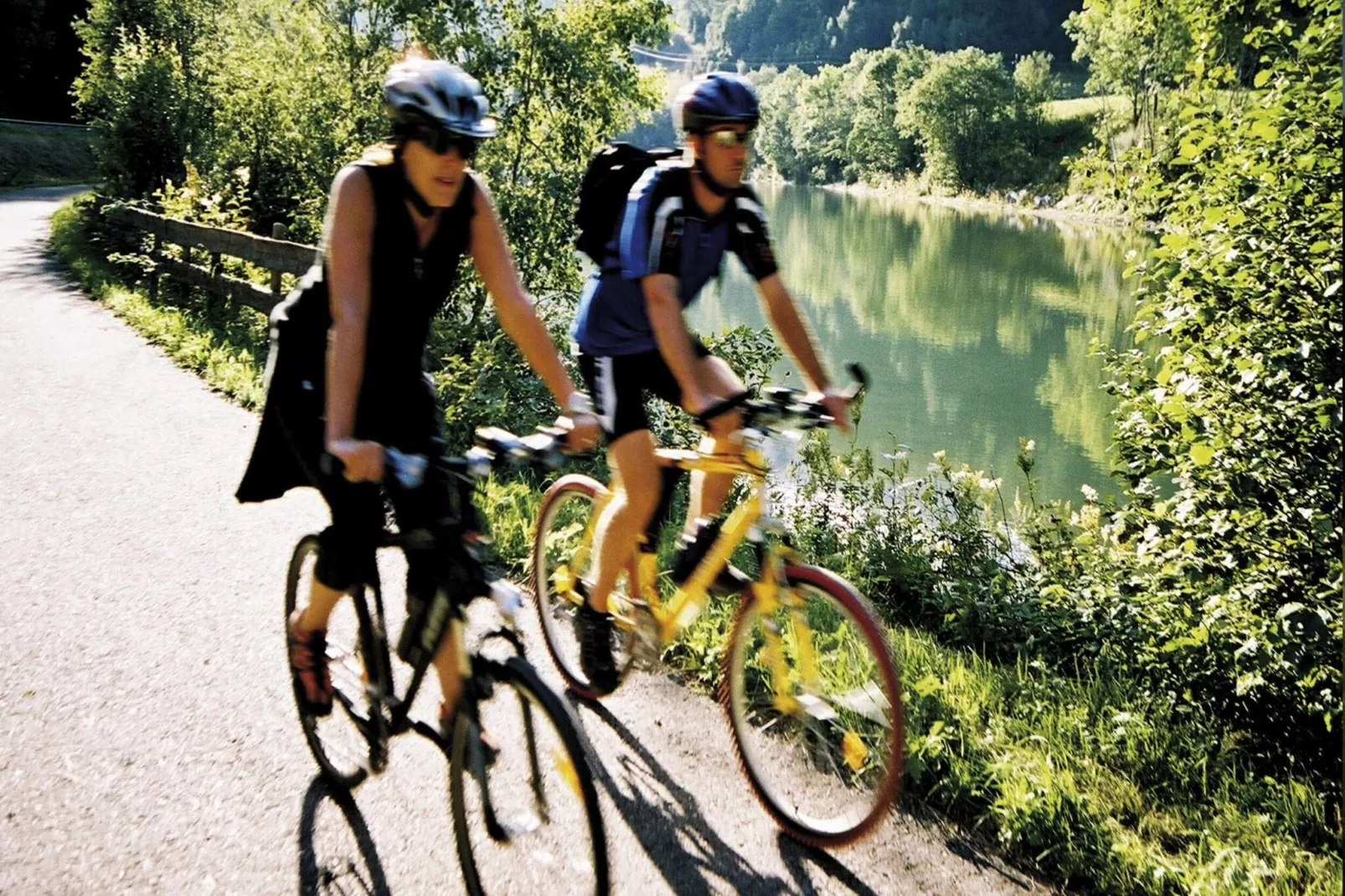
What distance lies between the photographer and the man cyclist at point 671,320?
3248 mm

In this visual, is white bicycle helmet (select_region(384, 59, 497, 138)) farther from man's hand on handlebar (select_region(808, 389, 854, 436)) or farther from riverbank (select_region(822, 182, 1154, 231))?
riverbank (select_region(822, 182, 1154, 231))


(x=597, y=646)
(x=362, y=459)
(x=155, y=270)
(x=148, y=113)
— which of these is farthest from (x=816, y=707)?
(x=148, y=113)

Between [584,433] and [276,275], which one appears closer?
[584,433]

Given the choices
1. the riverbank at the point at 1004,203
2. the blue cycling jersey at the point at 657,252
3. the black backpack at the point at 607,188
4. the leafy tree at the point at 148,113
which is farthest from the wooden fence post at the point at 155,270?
the riverbank at the point at 1004,203

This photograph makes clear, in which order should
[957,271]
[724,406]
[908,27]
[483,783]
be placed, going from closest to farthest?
[483,783]
[724,406]
[957,271]
[908,27]

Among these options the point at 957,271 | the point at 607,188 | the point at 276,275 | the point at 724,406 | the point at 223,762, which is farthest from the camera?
the point at 957,271

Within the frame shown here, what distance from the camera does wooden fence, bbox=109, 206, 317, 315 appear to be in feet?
31.7

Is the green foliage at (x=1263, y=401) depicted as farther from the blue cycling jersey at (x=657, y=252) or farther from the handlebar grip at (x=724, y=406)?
the handlebar grip at (x=724, y=406)

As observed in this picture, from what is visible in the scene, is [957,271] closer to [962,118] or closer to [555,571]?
[555,571]

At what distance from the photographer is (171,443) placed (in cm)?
718

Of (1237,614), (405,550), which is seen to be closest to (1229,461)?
(1237,614)

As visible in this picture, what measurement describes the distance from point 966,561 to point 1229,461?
1.74 meters

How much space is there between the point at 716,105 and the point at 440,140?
95cm

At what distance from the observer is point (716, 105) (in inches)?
125
